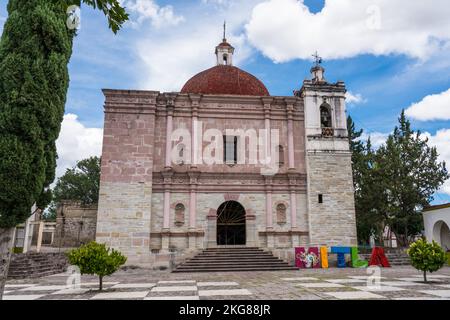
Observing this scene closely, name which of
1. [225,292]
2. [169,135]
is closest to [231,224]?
[169,135]

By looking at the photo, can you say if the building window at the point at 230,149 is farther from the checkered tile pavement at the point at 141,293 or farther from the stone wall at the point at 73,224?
the stone wall at the point at 73,224

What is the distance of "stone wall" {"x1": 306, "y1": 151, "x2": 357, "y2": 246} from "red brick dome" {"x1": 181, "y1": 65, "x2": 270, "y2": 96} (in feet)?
18.3

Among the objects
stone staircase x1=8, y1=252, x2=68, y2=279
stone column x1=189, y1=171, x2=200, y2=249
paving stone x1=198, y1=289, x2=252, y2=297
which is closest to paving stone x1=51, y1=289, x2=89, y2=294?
paving stone x1=198, y1=289, x2=252, y2=297

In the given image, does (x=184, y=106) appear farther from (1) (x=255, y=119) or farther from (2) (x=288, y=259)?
(2) (x=288, y=259)

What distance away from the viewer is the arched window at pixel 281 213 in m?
17.7

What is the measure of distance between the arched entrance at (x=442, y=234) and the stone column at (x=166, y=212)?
14.2 m

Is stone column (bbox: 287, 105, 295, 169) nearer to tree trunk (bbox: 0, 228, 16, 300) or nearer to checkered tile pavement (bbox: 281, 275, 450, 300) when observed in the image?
checkered tile pavement (bbox: 281, 275, 450, 300)

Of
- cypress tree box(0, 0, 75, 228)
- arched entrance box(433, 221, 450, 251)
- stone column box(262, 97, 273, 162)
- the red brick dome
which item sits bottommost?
→ arched entrance box(433, 221, 450, 251)

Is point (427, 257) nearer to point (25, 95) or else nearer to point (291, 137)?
point (291, 137)

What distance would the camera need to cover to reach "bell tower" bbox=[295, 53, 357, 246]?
57.2 feet

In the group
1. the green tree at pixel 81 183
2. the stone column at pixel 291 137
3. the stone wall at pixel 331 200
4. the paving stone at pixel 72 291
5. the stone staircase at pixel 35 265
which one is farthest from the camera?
the green tree at pixel 81 183

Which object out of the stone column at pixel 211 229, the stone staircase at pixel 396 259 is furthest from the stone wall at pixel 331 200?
the stone column at pixel 211 229

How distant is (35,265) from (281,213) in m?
11.2

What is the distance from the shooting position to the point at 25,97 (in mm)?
6094
